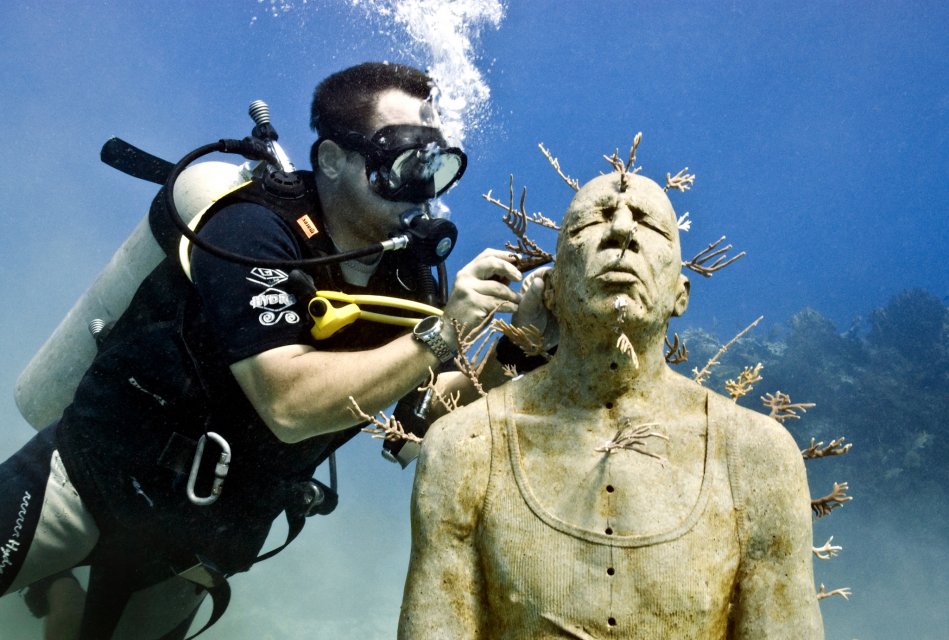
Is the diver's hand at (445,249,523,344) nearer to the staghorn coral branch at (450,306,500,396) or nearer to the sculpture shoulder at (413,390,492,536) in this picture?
the staghorn coral branch at (450,306,500,396)

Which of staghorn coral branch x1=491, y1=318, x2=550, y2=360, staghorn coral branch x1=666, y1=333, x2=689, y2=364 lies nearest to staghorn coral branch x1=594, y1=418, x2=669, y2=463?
staghorn coral branch x1=491, y1=318, x2=550, y2=360

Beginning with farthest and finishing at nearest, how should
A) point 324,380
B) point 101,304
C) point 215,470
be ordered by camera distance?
1. point 101,304
2. point 215,470
3. point 324,380

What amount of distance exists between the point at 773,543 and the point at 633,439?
511mm

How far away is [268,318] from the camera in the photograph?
2988 mm

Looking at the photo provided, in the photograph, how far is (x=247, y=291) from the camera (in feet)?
9.89

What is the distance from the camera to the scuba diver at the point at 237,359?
3047 millimetres

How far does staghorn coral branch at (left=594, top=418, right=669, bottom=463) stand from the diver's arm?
0.98m

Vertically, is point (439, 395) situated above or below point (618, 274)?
below

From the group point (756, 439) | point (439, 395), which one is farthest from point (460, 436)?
point (756, 439)

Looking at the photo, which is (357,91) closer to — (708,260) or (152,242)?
(152,242)

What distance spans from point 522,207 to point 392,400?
108 cm

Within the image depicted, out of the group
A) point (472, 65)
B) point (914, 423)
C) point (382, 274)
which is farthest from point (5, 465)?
point (914, 423)

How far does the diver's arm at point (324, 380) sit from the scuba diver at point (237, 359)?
0.04ft

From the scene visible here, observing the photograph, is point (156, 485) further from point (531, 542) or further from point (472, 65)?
point (472, 65)
